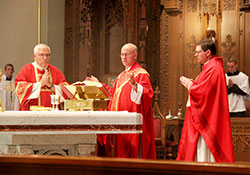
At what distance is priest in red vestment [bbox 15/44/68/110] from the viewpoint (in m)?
4.93

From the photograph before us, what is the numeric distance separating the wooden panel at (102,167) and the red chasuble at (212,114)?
2.99 m

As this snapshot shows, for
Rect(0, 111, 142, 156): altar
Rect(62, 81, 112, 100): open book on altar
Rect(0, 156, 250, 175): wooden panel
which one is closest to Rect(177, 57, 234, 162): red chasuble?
Rect(0, 111, 142, 156): altar

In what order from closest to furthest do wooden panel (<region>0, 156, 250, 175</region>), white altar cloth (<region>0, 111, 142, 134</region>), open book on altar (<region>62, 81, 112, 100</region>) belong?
wooden panel (<region>0, 156, 250, 175</region>) < white altar cloth (<region>0, 111, 142, 134</region>) < open book on altar (<region>62, 81, 112, 100</region>)

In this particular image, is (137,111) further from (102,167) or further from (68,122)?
(102,167)

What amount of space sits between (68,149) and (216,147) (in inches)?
64.0

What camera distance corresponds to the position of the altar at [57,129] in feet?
12.5

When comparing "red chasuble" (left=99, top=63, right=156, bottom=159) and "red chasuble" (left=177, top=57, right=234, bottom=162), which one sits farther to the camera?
"red chasuble" (left=99, top=63, right=156, bottom=159)

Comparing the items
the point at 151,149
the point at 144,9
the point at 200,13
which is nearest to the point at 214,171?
the point at 151,149

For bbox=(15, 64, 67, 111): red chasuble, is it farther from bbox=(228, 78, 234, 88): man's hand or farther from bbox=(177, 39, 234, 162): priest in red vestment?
bbox=(228, 78, 234, 88): man's hand

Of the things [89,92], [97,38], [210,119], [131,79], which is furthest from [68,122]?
[97,38]

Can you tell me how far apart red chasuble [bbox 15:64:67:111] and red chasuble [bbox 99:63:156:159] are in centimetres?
79

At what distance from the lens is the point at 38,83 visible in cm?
495

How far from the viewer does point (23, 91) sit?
4988 mm

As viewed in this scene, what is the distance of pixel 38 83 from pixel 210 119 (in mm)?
1964
